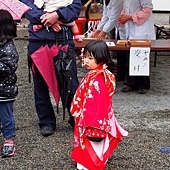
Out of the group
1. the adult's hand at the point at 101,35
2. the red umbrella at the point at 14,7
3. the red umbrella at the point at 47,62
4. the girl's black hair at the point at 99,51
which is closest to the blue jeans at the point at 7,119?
the red umbrella at the point at 47,62

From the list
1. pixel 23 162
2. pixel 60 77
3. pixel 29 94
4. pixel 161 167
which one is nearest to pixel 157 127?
pixel 161 167

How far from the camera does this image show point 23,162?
Answer: 365 centimetres

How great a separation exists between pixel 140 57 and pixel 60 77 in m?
1.63

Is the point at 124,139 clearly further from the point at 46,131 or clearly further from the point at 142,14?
the point at 142,14

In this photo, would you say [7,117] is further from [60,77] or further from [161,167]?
[161,167]

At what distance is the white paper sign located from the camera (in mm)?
5227

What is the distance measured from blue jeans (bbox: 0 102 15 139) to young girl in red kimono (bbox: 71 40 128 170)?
64cm

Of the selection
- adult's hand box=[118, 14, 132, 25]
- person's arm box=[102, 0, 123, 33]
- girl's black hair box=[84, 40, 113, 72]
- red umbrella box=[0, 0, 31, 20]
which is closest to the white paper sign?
adult's hand box=[118, 14, 132, 25]

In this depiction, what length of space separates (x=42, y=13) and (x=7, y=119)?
1007mm

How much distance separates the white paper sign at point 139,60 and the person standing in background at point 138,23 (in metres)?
0.50

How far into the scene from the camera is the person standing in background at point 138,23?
5.55 metres

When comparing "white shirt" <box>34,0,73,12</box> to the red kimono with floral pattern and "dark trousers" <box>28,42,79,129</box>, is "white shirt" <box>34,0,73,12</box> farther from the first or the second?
the red kimono with floral pattern

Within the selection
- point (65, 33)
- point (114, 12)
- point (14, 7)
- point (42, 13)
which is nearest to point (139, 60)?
point (114, 12)

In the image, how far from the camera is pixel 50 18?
12.6 feet
